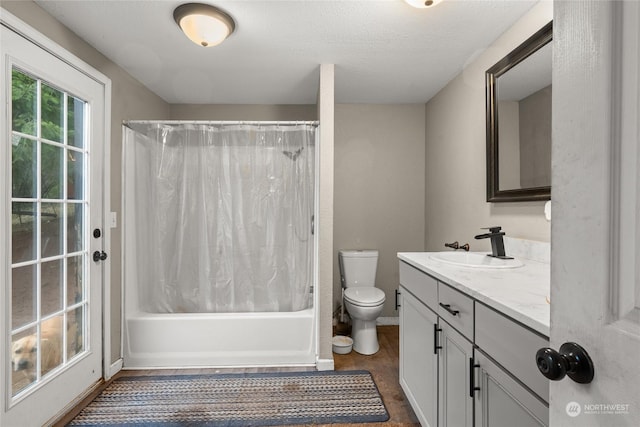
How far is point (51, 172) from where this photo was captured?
1784mm

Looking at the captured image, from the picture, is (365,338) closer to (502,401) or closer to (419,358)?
(419,358)

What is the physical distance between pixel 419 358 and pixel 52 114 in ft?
7.82

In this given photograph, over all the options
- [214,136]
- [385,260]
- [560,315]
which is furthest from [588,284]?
[385,260]

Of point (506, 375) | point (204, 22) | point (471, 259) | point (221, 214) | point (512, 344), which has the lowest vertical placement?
point (506, 375)

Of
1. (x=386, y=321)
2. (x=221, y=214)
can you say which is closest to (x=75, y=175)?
(x=221, y=214)

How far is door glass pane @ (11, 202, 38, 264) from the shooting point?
1547mm

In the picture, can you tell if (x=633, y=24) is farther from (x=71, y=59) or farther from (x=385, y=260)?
(x=385, y=260)

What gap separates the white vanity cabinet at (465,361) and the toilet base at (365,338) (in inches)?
30.9

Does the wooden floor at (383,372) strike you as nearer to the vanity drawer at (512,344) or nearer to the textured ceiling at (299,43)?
the vanity drawer at (512,344)

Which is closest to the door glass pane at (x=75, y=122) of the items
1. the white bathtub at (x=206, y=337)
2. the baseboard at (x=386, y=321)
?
the white bathtub at (x=206, y=337)

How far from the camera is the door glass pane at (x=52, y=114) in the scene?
1.72m

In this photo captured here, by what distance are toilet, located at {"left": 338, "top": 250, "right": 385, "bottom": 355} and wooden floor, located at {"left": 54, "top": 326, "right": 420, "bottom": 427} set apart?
119 mm

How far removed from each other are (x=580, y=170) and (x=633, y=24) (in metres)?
0.19

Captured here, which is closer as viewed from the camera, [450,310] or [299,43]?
[450,310]
